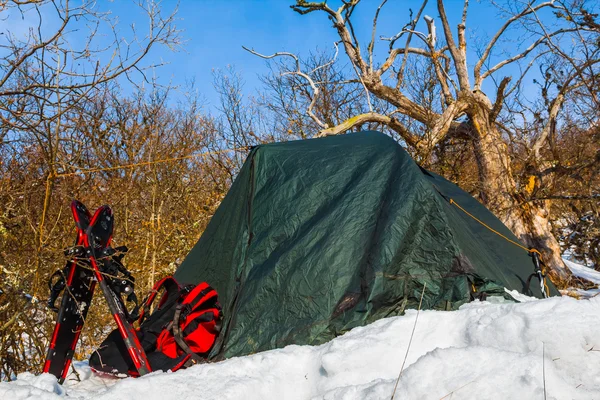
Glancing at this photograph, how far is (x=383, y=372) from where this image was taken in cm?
244

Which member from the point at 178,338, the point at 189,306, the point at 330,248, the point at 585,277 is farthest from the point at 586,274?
the point at 178,338

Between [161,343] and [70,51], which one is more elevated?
[70,51]

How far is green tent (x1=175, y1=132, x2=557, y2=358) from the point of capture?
335 cm

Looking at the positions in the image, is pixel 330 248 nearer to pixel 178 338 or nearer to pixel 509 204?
pixel 178 338

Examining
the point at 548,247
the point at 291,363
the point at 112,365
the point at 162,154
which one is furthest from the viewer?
the point at 162,154

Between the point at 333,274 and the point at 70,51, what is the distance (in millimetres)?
2471

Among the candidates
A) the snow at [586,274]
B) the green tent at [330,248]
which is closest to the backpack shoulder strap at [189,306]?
the green tent at [330,248]

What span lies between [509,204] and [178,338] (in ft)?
20.5

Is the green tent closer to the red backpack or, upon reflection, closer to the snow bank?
the red backpack

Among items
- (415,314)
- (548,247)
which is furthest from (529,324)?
(548,247)

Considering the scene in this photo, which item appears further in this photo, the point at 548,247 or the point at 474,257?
the point at 548,247

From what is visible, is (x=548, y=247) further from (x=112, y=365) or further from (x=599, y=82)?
(x=112, y=365)

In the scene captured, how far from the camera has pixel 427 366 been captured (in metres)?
2.13

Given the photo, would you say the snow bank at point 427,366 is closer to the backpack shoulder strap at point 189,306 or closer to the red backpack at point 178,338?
the red backpack at point 178,338
